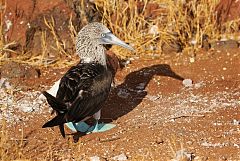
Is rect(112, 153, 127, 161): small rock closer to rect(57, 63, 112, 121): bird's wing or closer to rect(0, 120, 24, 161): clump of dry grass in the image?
rect(57, 63, 112, 121): bird's wing

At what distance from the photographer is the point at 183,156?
6148 millimetres

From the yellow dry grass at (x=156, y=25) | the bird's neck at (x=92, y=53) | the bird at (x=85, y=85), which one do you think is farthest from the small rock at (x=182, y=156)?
the yellow dry grass at (x=156, y=25)

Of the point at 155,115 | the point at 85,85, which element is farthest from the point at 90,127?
the point at 155,115

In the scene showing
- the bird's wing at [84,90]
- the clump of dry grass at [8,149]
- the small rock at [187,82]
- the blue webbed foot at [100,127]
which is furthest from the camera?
the small rock at [187,82]

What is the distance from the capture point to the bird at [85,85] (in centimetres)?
644

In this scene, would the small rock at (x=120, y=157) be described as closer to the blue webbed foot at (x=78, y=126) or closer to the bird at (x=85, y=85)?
the bird at (x=85, y=85)

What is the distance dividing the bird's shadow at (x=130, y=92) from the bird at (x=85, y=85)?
38 cm

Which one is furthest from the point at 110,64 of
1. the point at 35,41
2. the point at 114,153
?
the point at 114,153

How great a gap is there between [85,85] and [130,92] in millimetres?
1456

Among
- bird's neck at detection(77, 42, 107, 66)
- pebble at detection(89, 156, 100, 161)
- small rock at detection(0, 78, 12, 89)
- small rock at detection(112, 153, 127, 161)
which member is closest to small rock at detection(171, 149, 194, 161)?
small rock at detection(112, 153, 127, 161)

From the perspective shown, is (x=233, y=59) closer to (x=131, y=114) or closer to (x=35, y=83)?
(x=131, y=114)

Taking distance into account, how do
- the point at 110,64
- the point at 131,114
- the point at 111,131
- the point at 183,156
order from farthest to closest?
the point at 110,64, the point at 131,114, the point at 111,131, the point at 183,156

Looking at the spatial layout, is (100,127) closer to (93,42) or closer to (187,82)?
(93,42)

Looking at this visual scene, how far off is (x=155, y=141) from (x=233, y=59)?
2.57m
